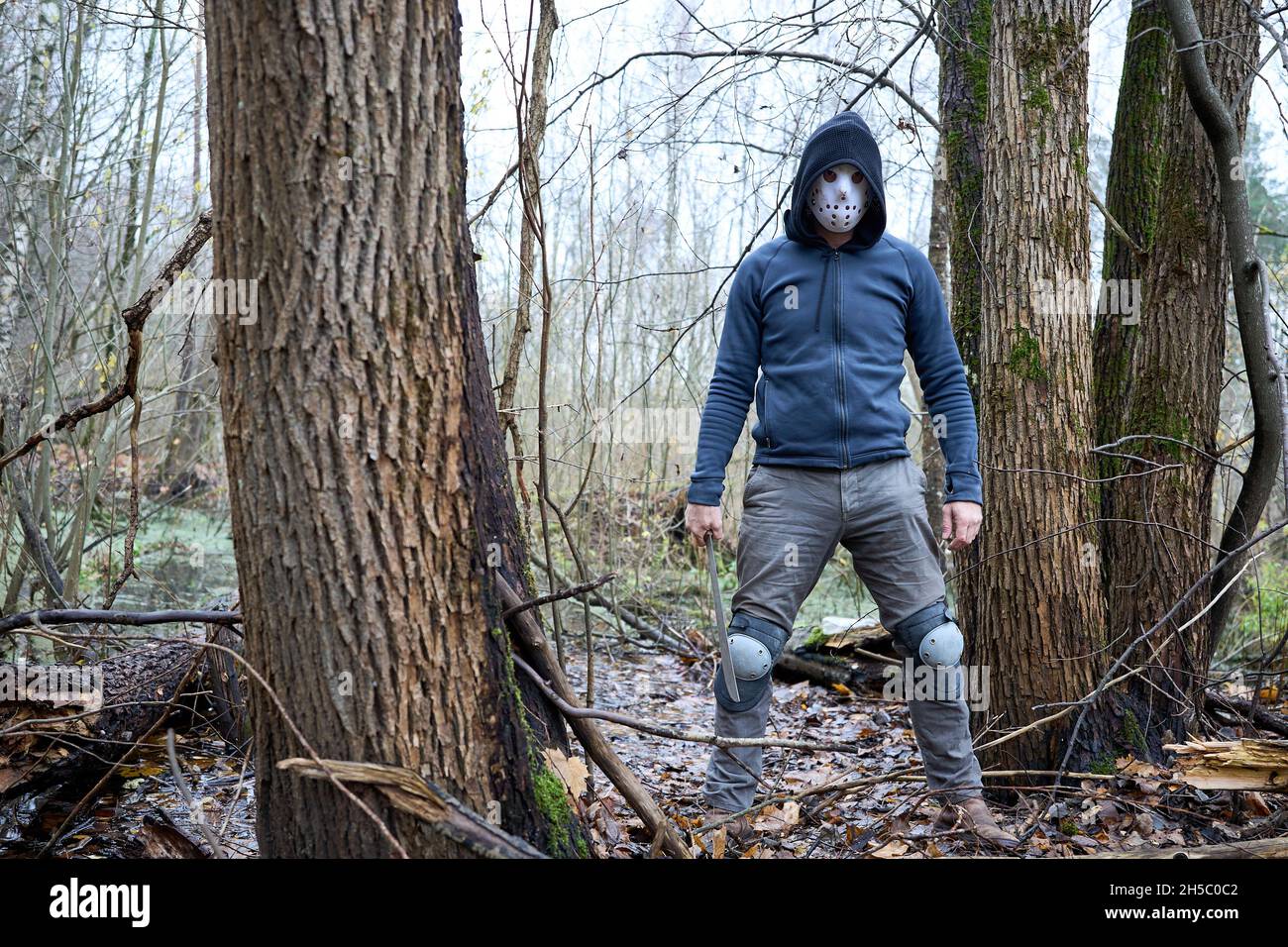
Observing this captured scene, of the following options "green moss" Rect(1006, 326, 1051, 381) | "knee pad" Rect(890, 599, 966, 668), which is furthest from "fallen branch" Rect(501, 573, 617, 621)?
"green moss" Rect(1006, 326, 1051, 381)

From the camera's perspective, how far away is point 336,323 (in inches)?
67.9

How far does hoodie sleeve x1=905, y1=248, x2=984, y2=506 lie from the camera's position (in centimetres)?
296

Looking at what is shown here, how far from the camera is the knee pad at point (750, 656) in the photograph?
280cm

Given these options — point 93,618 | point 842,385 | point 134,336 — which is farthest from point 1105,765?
point 134,336

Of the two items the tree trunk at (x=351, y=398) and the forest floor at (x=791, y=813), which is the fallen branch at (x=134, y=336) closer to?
the tree trunk at (x=351, y=398)

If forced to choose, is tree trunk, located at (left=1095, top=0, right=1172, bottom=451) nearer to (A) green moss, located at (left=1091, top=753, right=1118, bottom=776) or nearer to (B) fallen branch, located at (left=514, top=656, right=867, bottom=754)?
(A) green moss, located at (left=1091, top=753, right=1118, bottom=776)

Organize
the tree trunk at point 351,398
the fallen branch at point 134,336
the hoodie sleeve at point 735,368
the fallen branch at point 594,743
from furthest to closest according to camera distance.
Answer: the hoodie sleeve at point 735,368
the fallen branch at point 134,336
the fallen branch at point 594,743
the tree trunk at point 351,398

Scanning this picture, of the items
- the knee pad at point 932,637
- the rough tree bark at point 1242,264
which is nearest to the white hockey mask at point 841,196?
the knee pad at point 932,637

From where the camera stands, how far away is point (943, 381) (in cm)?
300

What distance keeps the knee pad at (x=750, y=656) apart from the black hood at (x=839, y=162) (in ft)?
3.98
